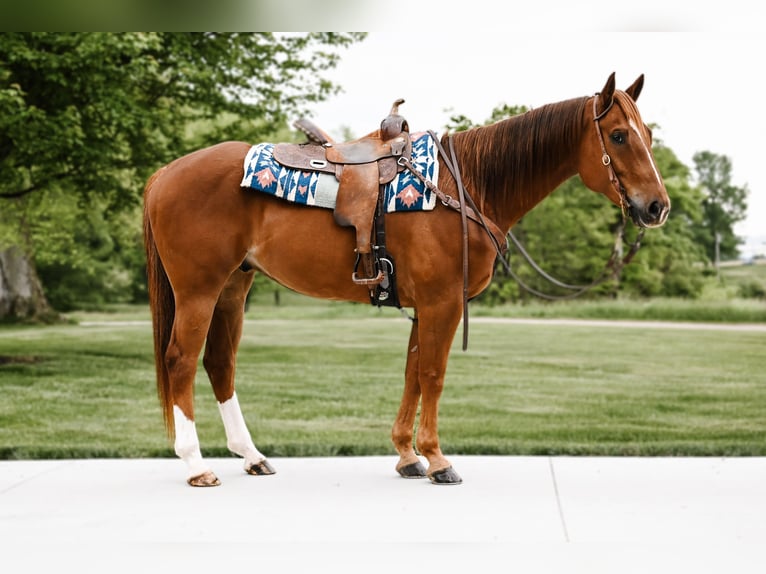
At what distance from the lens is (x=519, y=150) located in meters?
4.28

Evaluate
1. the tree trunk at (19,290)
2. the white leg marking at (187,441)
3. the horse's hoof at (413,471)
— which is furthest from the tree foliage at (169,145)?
the white leg marking at (187,441)

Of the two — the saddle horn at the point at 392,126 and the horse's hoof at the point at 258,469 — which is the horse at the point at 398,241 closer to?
the horse's hoof at the point at 258,469

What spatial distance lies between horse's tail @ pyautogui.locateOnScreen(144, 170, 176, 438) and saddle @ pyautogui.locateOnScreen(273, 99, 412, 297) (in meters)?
0.87

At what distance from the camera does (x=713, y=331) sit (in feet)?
39.2

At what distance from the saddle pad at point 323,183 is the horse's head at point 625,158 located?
0.82m

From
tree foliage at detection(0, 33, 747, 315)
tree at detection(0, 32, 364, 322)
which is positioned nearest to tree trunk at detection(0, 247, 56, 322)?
tree foliage at detection(0, 33, 747, 315)

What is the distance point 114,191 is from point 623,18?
31.4ft

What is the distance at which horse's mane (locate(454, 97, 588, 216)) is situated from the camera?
13.8 ft

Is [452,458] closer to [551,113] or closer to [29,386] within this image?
[551,113]

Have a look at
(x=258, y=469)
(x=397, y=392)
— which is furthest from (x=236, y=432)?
(x=397, y=392)

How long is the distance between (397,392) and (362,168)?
6.07 meters

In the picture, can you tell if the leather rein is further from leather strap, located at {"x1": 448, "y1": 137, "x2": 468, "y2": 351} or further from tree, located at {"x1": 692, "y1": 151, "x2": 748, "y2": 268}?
tree, located at {"x1": 692, "y1": 151, "x2": 748, "y2": 268}

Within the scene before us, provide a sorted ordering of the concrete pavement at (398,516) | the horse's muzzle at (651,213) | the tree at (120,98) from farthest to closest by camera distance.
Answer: the tree at (120,98), the horse's muzzle at (651,213), the concrete pavement at (398,516)

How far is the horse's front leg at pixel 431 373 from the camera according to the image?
13.8 feet
